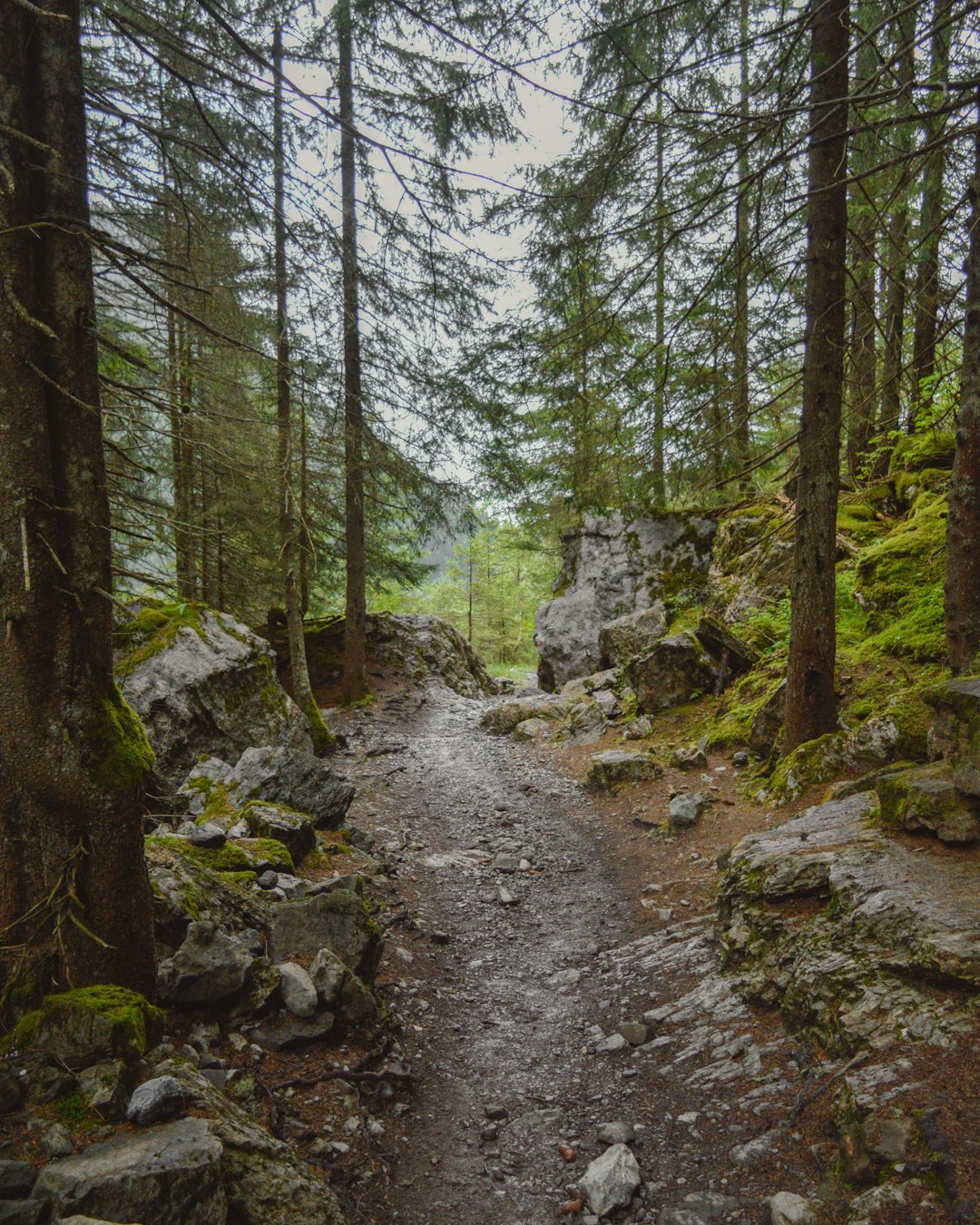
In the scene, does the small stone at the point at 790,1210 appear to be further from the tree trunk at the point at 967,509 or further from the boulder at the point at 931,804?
the tree trunk at the point at 967,509

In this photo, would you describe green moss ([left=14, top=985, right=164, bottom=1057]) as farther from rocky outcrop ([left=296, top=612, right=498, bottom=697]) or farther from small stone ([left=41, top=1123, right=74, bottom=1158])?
rocky outcrop ([left=296, top=612, right=498, bottom=697])

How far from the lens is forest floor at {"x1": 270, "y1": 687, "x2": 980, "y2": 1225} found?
110 inches

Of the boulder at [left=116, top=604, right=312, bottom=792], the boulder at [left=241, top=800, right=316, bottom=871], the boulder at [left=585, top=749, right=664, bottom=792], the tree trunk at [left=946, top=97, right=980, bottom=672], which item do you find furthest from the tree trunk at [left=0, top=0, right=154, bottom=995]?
the boulder at [left=585, top=749, right=664, bottom=792]

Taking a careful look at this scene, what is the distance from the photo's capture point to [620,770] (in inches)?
338

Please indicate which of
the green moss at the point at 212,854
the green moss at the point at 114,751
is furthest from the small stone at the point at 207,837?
the green moss at the point at 114,751

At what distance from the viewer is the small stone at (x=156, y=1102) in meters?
2.41

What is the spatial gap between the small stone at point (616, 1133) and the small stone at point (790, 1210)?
2.81 ft

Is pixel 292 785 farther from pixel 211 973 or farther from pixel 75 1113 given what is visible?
pixel 75 1113

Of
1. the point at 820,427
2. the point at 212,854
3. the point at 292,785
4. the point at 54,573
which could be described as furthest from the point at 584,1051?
the point at 820,427

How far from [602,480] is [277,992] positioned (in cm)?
654

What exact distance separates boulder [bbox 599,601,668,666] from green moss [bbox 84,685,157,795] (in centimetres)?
1017

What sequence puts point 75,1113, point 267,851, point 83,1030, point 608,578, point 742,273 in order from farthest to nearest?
point 608,578, point 742,273, point 267,851, point 83,1030, point 75,1113

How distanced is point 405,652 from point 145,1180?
52.7ft

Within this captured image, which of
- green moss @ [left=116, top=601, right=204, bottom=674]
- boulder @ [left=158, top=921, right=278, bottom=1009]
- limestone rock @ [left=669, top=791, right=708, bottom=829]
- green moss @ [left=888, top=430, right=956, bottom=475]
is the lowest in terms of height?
limestone rock @ [left=669, top=791, right=708, bottom=829]
